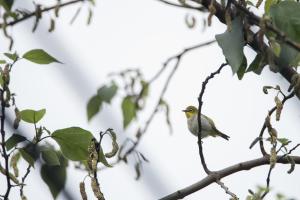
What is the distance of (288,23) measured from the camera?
59.7 inches

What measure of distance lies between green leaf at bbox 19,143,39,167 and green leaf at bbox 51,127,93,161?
0.07 meters

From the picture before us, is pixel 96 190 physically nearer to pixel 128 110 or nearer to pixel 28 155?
pixel 28 155

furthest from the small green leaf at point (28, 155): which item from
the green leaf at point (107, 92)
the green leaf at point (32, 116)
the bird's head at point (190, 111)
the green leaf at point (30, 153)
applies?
the bird's head at point (190, 111)

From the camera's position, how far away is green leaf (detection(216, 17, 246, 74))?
1515 millimetres

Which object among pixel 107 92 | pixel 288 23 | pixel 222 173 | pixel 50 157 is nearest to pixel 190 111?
pixel 107 92

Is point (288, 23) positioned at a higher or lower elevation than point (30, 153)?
higher

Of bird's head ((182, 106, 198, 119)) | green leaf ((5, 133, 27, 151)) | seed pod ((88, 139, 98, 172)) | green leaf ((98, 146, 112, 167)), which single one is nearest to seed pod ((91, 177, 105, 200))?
seed pod ((88, 139, 98, 172))

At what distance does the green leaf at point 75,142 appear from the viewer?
5.64ft

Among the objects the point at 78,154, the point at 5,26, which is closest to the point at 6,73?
the point at 5,26

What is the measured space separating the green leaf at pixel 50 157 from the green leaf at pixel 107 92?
513 millimetres

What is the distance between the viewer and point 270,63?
139cm

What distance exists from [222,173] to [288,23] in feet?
2.06

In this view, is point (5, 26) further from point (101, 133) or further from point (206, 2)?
point (206, 2)

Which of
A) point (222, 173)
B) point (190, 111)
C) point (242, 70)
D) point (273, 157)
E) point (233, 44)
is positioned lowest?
point (190, 111)
